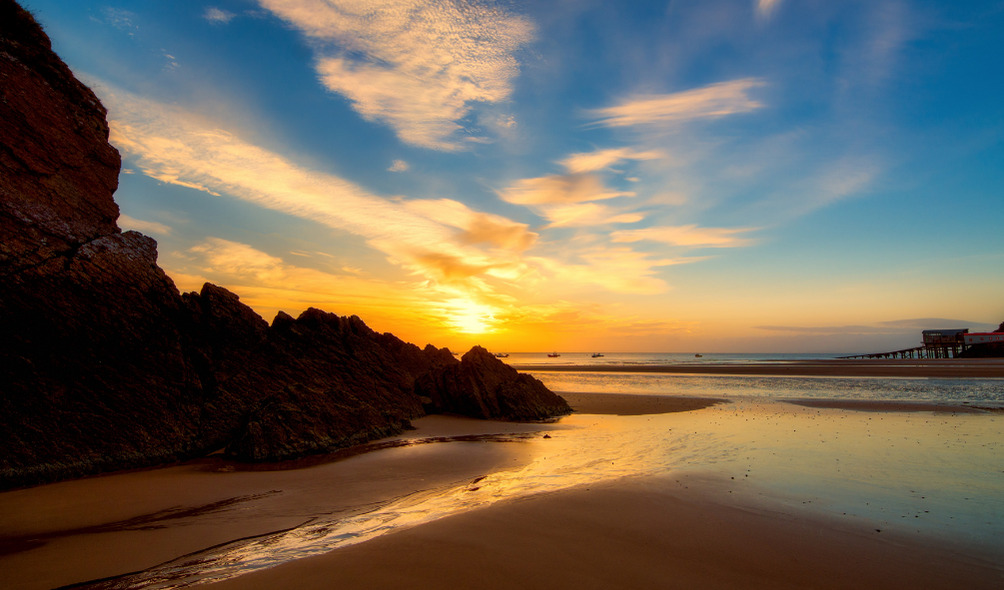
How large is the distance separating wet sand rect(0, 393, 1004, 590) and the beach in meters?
0.03

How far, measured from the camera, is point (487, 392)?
1853cm

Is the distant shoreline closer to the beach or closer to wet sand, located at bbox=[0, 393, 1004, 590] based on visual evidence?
the beach

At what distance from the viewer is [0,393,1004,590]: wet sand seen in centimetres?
464

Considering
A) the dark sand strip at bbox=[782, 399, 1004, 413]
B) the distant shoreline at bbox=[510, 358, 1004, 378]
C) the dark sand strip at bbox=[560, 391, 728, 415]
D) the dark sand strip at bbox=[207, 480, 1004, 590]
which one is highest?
the dark sand strip at bbox=[207, 480, 1004, 590]

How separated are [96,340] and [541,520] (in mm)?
8979

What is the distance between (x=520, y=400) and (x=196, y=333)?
11277 mm

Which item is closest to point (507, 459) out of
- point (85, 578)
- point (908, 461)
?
point (85, 578)

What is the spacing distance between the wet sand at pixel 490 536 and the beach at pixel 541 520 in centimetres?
3

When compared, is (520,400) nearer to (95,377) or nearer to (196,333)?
(196,333)

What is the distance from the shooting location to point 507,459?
35.1 feet

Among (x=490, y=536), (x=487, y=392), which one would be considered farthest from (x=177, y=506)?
(x=487, y=392)

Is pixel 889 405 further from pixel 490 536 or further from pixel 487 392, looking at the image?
pixel 490 536

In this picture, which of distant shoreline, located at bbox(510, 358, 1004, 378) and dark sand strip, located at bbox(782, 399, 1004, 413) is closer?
dark sand strip, located at bbox(782, 399, 1004, 413)

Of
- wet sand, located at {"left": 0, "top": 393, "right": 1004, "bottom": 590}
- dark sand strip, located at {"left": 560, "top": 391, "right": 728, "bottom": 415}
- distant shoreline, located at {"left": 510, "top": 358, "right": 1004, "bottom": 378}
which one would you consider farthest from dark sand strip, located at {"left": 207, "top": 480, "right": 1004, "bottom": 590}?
distant shoreline, located at {"left": 510, "top": 358, "right": 1004, "bottom": 378}
